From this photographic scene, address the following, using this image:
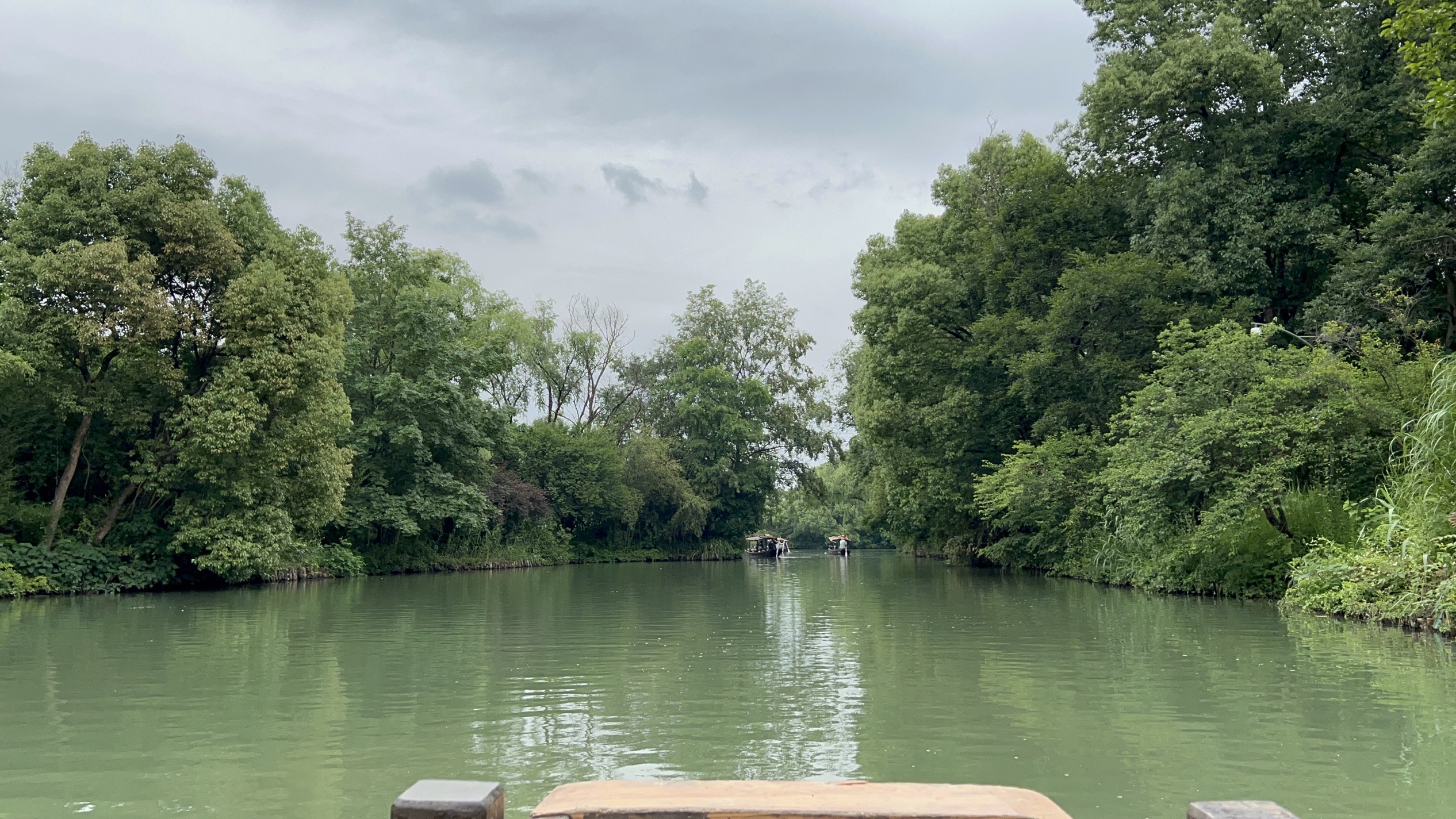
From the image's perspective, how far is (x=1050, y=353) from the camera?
2691 cm

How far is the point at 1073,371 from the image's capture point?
27469mm

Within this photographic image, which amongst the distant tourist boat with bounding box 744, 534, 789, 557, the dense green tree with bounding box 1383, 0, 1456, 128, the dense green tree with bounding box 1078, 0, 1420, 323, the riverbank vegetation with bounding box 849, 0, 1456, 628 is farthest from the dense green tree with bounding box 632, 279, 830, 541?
the dense green tree with bounding box 1383, 0, 1456, 128

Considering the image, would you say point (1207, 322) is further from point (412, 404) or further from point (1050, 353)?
point (412, 404)

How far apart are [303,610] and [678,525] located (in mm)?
35977

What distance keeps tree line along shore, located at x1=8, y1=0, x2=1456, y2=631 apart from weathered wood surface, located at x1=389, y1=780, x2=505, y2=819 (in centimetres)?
1389

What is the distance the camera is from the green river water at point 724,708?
6.25m

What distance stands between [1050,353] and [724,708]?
20.2 meters

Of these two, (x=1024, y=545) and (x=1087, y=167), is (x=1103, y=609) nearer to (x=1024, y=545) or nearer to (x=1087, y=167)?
(x=1024, y=545)

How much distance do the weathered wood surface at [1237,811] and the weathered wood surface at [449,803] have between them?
159cm

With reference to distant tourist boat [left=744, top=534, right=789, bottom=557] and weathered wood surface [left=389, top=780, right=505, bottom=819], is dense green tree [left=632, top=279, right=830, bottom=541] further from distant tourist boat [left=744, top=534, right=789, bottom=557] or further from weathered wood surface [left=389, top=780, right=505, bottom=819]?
weathered wood surface [left=389, top=780, right=505, bottom=819]

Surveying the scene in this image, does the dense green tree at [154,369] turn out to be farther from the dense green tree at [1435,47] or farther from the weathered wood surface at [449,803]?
the weathered wood surface at [449,803]

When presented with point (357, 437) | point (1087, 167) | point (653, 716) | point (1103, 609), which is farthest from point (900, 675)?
point (357, 437)

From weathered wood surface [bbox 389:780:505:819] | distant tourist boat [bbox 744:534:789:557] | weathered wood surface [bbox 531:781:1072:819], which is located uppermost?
weathered wood surface [bbox 389:780:505:819]

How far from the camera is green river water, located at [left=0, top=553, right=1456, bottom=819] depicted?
246 inches
